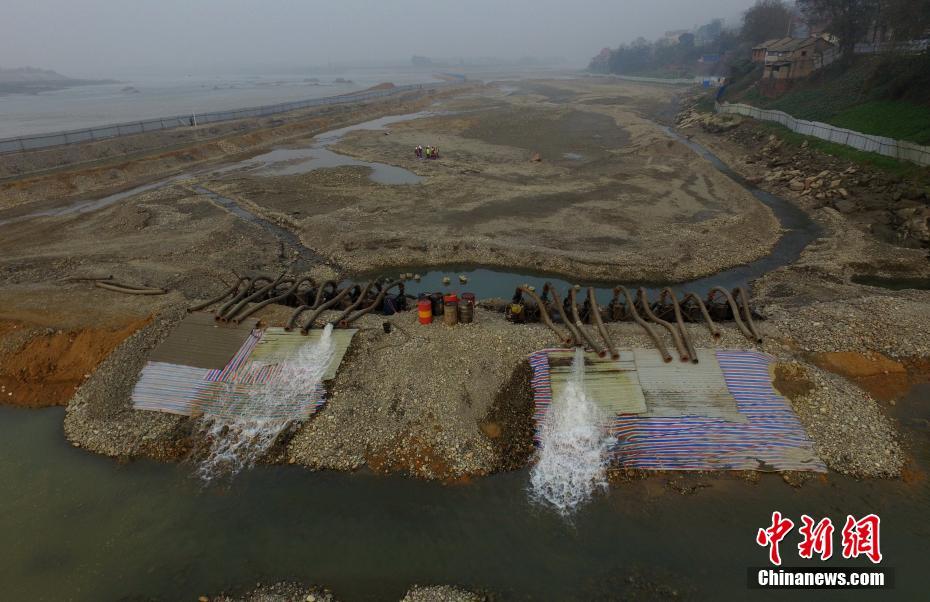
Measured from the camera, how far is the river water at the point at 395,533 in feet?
32.4

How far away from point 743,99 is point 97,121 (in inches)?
4017

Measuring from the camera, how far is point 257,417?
529 inches

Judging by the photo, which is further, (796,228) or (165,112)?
(165,112)

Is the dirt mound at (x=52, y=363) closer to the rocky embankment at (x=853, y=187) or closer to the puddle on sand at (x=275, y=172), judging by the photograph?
the puddle on sand at (x=275, y=172)

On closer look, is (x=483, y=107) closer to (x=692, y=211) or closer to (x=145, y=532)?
(x=692, y=211)

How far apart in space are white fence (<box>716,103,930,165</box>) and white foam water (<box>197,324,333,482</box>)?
40.3m

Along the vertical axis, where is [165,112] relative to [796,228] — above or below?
above

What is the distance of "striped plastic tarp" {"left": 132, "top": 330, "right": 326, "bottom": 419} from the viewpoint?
44.6ft

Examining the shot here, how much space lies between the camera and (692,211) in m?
31.3

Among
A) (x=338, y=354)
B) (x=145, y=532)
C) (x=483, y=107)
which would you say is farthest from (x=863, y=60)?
(x=145, y=532)

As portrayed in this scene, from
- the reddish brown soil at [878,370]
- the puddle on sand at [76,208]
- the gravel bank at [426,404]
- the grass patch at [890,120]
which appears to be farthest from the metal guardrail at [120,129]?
the grass patch at [890,120]

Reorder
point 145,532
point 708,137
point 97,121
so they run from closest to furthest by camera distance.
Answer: point 145,532
point 708,137
point 97,121

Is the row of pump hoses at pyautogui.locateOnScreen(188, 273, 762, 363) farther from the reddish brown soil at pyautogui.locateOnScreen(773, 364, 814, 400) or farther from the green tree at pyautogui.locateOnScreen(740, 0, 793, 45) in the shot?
the green tree at pyautogui.locateOnScreen(740, 0, 793, 45)

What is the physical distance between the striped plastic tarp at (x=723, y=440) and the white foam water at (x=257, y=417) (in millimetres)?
7217
